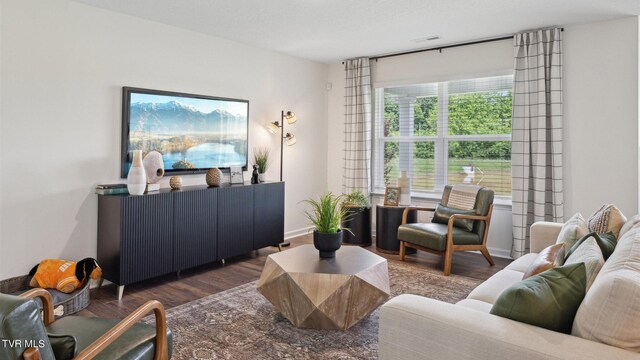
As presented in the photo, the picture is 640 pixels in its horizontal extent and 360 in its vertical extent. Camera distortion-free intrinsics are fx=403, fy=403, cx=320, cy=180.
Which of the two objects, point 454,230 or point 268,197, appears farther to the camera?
point 268,197

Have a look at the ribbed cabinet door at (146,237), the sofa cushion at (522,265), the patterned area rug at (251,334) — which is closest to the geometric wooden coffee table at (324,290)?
the patterned area rug at (251,334)

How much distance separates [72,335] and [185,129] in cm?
280

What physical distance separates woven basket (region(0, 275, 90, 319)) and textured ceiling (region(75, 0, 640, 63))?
232 cm

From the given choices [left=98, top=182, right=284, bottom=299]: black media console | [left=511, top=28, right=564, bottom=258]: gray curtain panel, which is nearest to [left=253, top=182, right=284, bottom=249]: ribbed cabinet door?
[left=98, top=182, right=284, bottom=299]: black media console

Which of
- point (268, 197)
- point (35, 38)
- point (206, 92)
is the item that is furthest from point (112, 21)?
point (268, 197)

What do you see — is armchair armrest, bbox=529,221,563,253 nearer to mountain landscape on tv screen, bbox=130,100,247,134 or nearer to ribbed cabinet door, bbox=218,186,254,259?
ribbed cabinet door, bbox=218,186,254,259

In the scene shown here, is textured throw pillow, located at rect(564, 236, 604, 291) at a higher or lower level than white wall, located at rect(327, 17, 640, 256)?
lower

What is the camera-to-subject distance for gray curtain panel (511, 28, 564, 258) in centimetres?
418

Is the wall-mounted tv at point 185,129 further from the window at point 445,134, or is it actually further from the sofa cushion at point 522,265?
the sofa cushion at point 522,265

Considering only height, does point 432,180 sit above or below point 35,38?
below

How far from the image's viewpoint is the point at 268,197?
15.1 ft

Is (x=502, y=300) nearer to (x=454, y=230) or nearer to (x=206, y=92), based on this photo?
(x=454, y=230)

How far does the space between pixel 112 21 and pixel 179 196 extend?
65.9 inches

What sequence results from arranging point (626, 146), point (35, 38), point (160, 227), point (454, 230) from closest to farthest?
point (35, 38)
point (160, 227)
point (626, 146)
point (454, 230)
